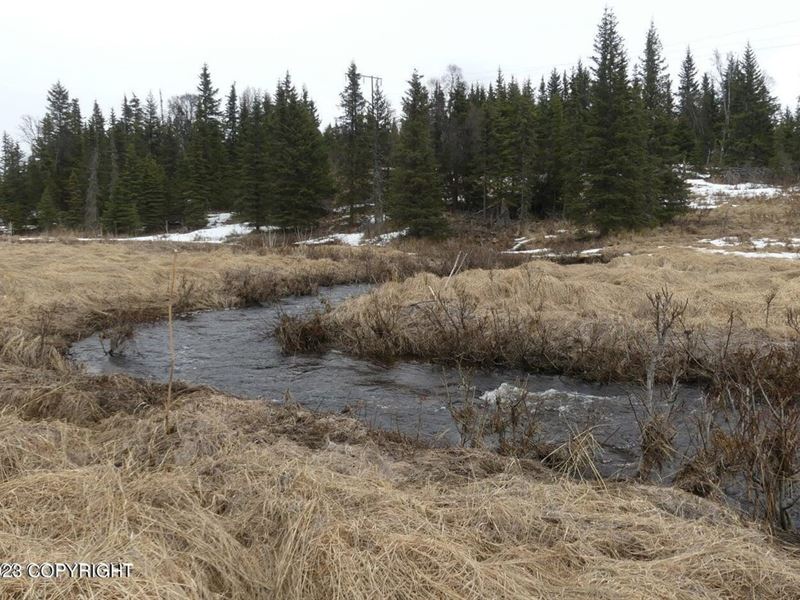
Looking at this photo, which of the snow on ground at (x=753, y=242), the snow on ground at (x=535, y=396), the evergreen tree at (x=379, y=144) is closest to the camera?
the snow on ground at (x=535, y=396)

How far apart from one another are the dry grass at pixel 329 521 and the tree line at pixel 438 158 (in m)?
24.3

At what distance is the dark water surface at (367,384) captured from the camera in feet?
20.3

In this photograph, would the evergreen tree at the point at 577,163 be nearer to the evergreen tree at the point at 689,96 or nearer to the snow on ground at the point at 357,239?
the snow on ground at the point at 357,239

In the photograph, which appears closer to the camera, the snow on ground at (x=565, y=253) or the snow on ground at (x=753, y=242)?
the snow on ground at (x=753, y=242)

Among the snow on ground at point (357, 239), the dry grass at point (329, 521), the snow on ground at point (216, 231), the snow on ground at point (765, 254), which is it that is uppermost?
the snow on ground at point (216, 231)

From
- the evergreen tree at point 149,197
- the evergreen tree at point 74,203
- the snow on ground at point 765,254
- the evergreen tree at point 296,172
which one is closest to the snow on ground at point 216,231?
the evergreen tree at point 296,172

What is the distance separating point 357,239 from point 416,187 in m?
5.62

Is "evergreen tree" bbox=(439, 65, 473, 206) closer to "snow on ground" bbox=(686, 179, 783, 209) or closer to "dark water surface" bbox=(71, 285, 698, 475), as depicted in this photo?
"snow on ground" bbox=(686, 179, 783, 209)

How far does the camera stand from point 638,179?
84.7 ft

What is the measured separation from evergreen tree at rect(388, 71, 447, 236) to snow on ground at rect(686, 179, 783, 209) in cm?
1346

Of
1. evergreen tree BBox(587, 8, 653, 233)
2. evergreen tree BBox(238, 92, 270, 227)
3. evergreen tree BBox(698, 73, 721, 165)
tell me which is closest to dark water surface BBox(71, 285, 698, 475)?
evergreen tree BBox(587, 8, 653, 233)

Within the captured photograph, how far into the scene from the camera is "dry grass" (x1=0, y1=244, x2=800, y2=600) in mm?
2637

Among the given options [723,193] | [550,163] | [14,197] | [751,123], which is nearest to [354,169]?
[550,163]

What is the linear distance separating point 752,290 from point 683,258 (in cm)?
460
